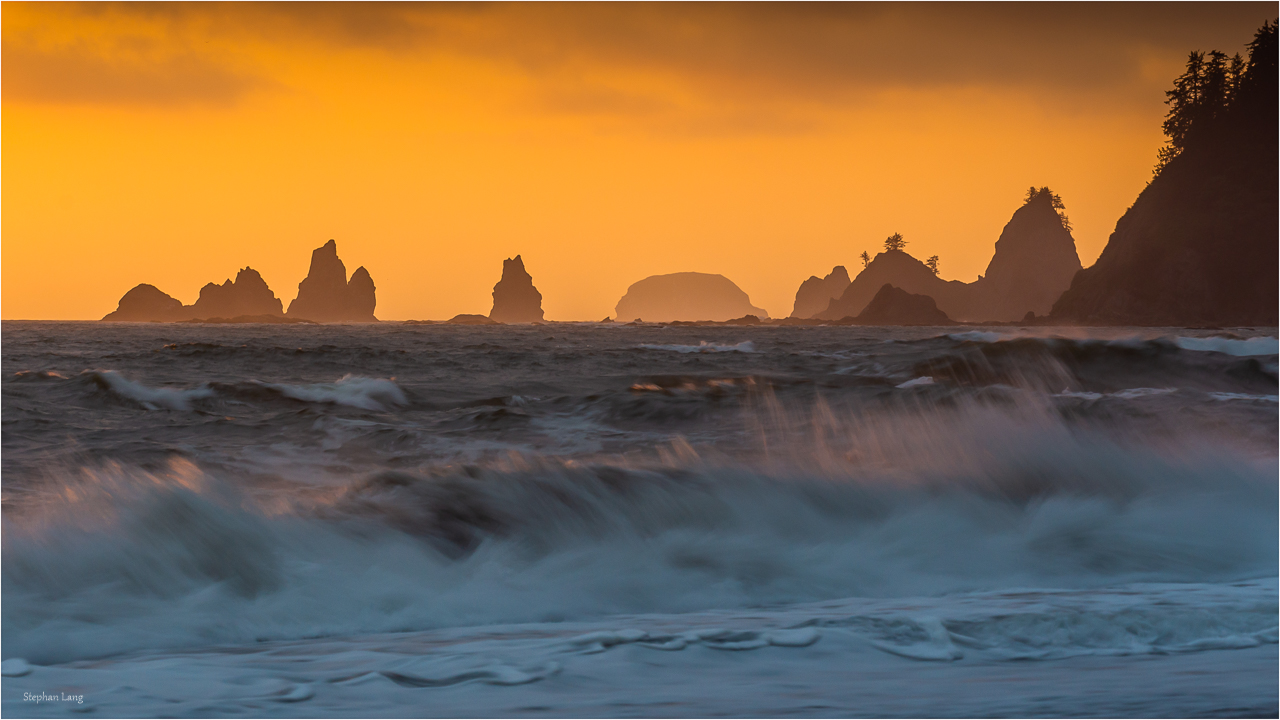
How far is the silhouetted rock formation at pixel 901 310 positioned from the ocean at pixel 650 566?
111895 mm

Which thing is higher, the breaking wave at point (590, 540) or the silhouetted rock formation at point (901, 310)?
the silhouetted rock formation at point (901, 310)

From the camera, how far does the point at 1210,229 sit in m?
62.2

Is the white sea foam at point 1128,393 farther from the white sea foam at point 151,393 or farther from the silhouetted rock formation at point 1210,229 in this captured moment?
the silhouetted rock formation at point 1210,229

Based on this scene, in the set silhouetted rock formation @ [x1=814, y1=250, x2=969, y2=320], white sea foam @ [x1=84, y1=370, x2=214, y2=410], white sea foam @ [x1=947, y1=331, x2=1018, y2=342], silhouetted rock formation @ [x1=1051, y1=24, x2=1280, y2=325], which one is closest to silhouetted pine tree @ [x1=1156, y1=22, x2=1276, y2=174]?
silhouetted rock formation @ [x1=1051, y1=24, x2=1280, y2=325]

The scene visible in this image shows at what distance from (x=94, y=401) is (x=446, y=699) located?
1331cm

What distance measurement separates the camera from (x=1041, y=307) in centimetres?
13900

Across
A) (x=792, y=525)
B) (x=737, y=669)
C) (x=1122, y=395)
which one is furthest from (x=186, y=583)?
(x=1122, y=395)

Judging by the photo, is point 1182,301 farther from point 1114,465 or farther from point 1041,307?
point 1041,307

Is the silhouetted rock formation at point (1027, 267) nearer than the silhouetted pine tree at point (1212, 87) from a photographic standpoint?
No

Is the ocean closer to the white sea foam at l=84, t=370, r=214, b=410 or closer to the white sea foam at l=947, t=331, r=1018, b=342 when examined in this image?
A: the white sea foam at l=84, t=370, r=214, b=410
